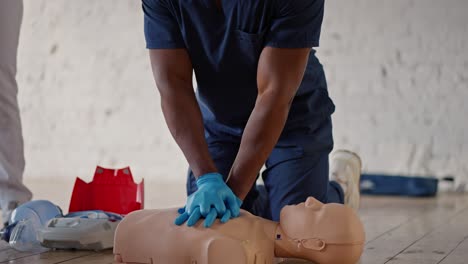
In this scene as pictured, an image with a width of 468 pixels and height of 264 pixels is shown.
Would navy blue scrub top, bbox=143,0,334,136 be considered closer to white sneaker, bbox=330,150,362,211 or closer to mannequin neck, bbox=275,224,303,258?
mannequin neck, bbox=275,224,303,258

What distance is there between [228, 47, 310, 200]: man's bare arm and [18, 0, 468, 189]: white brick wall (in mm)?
2698

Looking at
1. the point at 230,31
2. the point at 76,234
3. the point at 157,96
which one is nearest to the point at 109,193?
the point at 76,234

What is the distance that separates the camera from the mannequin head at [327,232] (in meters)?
1.35

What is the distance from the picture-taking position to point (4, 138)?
2188mm

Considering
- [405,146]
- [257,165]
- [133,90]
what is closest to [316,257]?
[257,165]

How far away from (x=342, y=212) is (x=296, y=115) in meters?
0.62

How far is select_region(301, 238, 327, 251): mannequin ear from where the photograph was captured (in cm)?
136

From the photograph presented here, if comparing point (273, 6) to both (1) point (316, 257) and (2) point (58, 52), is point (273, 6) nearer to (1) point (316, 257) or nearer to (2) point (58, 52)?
(1) point (316, 257)

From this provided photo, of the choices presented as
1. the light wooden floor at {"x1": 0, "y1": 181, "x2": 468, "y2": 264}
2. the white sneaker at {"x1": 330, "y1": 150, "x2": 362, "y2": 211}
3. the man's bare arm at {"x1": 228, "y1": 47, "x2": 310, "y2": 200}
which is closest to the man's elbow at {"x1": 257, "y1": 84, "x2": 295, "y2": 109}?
the man's bare arm at {"x1": 228, "y1": 47, "x2": 310, "y2": 200}

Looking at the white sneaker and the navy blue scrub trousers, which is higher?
the navy blue scrub trousers

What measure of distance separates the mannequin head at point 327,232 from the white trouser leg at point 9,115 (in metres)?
1.09

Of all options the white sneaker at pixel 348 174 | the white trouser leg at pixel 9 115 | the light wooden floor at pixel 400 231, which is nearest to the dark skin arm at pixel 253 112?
the light wooden floor at pixel 400 231

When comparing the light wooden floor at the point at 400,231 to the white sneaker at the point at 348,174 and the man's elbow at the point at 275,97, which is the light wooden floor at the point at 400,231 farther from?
the man's elbow at the point at 275,97

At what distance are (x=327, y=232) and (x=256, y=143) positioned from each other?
0.84 feet
